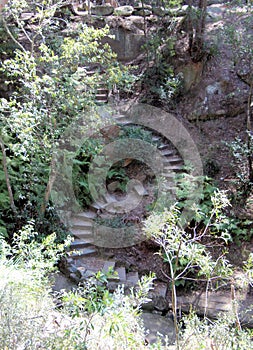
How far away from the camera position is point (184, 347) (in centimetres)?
222

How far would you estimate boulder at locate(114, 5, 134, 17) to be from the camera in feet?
31.0

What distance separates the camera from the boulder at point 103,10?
976cm

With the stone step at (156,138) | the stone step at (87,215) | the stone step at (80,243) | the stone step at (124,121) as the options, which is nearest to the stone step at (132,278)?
the stone step at (80,243)

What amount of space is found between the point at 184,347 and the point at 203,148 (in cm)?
561

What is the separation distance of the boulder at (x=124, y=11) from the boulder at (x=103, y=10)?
0.89ft

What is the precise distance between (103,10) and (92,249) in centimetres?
735

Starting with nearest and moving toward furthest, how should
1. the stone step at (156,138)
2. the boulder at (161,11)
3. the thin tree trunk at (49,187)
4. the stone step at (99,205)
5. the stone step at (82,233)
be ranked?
the thin tree trunk at (49,187) → the stone step at (82,233) → the stone step at (99,205) → the stone step at (156,138) → the boulder at (161,11)

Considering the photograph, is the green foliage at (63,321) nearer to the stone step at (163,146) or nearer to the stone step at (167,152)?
the stone step at (167,152)

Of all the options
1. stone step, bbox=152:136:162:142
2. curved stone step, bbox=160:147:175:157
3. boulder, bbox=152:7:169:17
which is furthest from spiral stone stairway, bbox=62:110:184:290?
→ boulder, bbox=152:7:169:17

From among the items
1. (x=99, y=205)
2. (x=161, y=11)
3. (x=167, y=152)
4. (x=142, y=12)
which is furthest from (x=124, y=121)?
(x=142, y=12)

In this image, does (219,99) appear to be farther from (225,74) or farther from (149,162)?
(149,162)

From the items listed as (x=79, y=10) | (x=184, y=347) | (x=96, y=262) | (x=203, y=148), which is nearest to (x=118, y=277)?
(x=96, y=262)

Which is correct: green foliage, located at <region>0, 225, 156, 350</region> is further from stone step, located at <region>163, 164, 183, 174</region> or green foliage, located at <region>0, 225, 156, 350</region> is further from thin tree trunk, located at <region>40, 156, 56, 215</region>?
stone step, located at <region>163, 164, 183, 174</region>

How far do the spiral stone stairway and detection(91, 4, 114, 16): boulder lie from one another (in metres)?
5.20
